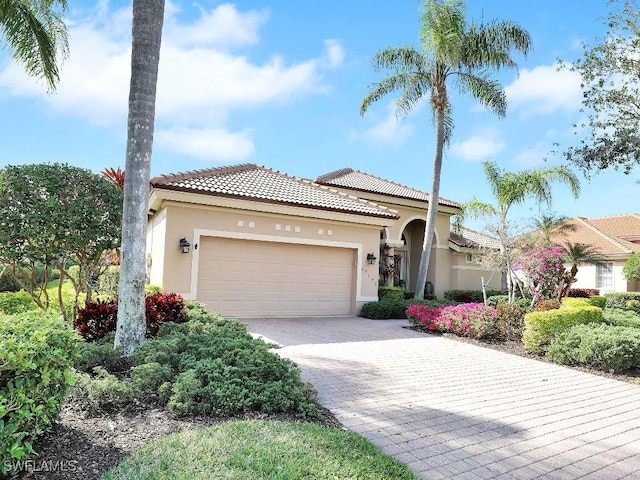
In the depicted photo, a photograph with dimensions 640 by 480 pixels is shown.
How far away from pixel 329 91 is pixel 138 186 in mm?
8743

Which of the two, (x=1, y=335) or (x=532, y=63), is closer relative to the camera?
(x=1, y=335)

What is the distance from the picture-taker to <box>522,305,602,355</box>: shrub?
9.52 m

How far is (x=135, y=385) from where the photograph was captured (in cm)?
471

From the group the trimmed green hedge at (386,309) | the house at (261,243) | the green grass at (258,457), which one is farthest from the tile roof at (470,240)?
the green grass at (258,457)

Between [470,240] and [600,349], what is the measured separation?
671 inches

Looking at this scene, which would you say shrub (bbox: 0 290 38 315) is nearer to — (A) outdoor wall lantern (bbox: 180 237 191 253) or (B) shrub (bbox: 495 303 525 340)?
(A) outdoor wall lantern (bbox: 180 237 191 253)

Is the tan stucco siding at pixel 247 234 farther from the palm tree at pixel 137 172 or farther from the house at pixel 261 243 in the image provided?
the palm tree at pixel 137 172

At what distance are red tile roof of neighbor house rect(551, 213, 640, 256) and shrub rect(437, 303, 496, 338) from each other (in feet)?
56.5

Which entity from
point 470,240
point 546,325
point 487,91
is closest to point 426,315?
point 546,325

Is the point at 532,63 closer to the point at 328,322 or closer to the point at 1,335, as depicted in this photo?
the point at 328,322

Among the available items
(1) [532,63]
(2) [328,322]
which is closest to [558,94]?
(1) [532,63]

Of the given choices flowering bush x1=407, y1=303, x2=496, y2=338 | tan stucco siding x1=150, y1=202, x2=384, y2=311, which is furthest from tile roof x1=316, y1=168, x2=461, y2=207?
flowering bush x1=407, y1=303, x2=496, y2=338

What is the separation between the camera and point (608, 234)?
2964 cm

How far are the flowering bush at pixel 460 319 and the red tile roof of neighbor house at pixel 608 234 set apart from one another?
17.0 metres
